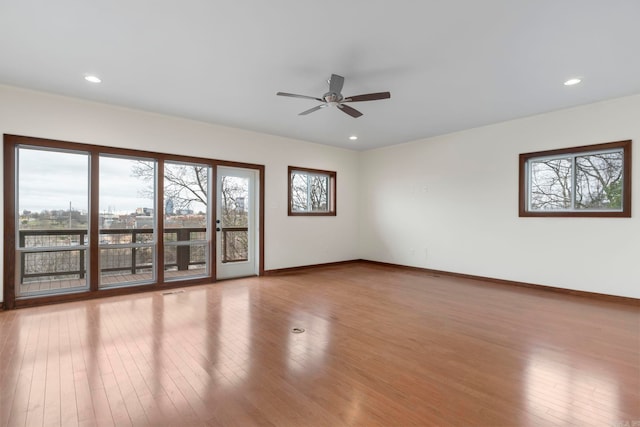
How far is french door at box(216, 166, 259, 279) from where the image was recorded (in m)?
5.80

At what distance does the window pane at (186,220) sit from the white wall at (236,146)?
0.41 metres

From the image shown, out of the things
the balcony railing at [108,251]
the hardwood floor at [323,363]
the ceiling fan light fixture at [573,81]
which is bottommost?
the hardwood floor at [323,363]

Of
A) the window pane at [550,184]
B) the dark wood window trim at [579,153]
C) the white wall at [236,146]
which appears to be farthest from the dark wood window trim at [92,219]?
the window pane at [550,184]

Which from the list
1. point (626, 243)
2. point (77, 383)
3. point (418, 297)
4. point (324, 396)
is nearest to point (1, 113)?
point (77, 383)

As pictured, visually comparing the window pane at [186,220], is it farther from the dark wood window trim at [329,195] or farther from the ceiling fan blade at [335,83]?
the ceiling fan blade at [335,83]

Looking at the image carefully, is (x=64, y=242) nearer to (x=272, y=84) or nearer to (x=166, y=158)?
(x=166, y=158)

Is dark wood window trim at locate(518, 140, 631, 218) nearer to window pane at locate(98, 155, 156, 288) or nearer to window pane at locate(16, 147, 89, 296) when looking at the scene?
window pane at locate(98, 155, 156, 288)

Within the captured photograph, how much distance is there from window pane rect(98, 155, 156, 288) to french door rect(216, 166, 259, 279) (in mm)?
1125

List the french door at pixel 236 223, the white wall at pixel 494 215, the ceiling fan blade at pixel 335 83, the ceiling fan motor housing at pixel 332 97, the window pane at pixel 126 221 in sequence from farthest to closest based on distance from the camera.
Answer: the french door at pixel 236 223
the window pane at pixel 126 221
the white wall at pixel 494 215
the ceiling fan motor housing at pixel 332 97
the ceiling fan blade at pixel 335 83

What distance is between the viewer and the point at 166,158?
5.14 metres

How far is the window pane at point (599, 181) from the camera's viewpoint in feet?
14.5

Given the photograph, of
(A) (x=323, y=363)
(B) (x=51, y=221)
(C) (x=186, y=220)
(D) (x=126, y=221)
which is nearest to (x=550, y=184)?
(A) (x=323, y=363)

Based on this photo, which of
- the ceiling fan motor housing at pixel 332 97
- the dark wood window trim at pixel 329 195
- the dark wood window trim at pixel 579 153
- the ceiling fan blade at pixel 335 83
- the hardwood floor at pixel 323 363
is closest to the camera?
the hardwood floor at pixel 323 363

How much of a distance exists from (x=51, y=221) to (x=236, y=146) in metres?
3.03
